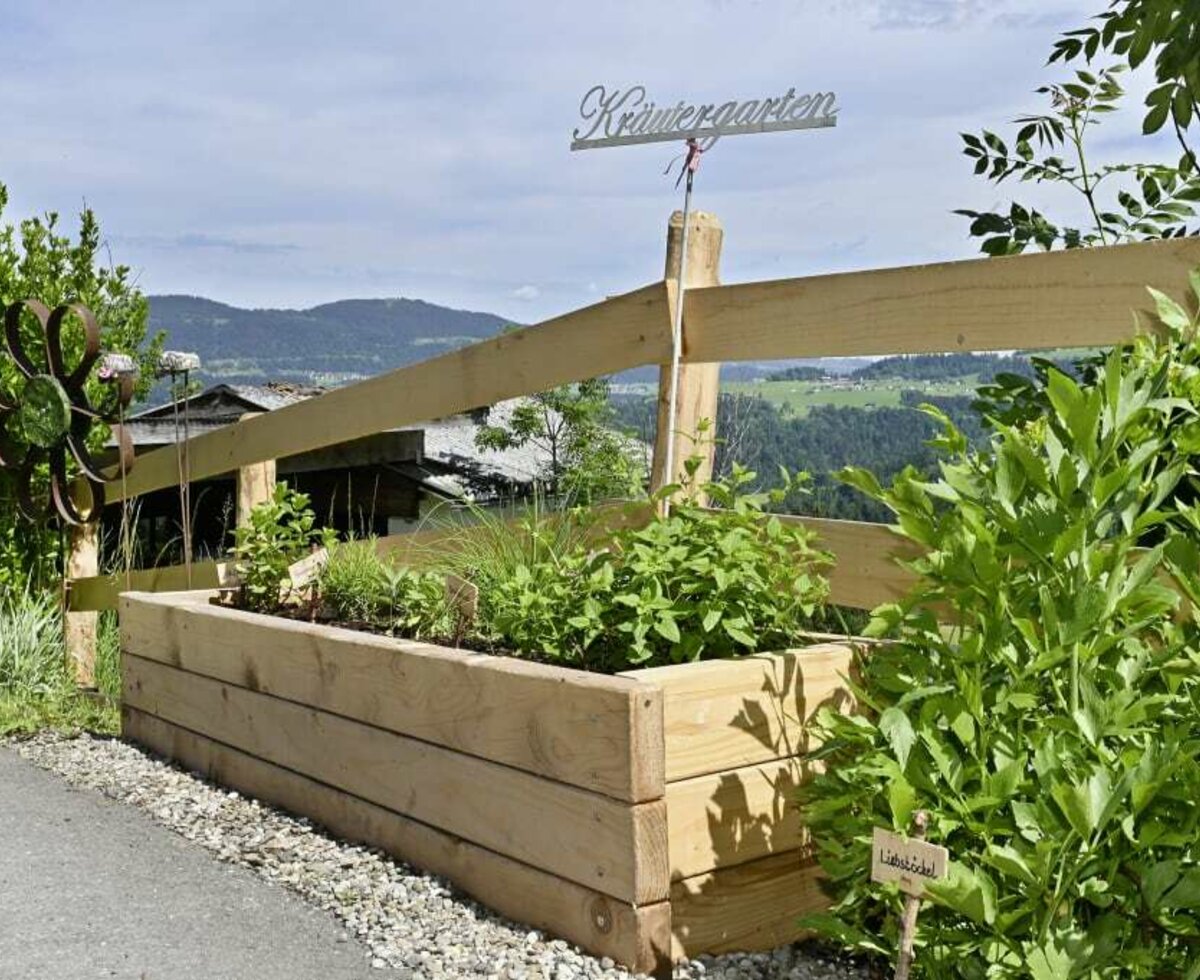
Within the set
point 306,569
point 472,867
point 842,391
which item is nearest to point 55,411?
point 306,569

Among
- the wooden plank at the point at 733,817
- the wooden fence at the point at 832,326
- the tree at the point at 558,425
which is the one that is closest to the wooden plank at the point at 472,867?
the wooden plank at the point at 733,817

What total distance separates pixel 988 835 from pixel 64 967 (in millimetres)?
2026

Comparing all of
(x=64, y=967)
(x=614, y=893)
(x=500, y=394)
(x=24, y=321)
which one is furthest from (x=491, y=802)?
(x=24, y=321)

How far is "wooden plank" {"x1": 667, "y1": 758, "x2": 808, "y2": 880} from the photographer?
2.98m

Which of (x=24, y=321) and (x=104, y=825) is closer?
(x=104, y=825)

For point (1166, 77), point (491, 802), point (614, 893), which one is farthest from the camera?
point (491, 802)

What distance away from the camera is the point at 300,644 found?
4.08 meters

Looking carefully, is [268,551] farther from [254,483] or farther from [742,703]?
[742,703]

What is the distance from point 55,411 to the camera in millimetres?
6523

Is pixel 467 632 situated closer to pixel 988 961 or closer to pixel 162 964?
pixel 162 964

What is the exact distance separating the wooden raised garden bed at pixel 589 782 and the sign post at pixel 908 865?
74 cm

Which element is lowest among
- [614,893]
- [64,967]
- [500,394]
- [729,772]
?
[64,967]

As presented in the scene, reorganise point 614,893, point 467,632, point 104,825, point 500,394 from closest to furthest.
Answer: point 614,893 → point 467,632 → point 104,825 → point 500,394

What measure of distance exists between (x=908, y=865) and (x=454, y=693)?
1.48 meters
